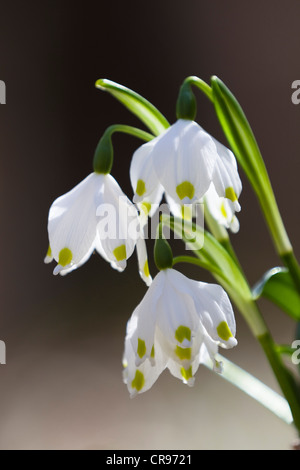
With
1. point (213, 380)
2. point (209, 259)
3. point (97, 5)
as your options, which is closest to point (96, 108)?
point (97, 5)

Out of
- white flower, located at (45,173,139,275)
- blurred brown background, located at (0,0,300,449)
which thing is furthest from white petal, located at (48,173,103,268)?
blurred brown background, located at (0,0,300,449)

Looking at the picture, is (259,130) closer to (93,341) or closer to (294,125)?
(294,125)

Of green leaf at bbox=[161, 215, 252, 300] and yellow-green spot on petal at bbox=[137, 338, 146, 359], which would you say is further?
green leaf at bbox=[161, 215, 252, 300]

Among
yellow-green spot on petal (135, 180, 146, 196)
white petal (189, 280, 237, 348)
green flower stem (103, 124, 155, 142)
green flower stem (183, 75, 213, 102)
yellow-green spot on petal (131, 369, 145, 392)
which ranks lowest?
yellow-green spot on petal (131, 369, 145, 392)

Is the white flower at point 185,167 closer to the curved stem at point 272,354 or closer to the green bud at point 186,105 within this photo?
the green bud at point 186,105

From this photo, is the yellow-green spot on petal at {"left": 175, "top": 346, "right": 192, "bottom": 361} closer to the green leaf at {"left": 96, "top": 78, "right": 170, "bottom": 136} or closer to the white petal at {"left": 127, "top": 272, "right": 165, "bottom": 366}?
the white petal at {"left": 127, "top": 272, "right": 165, "bottom": 366}
